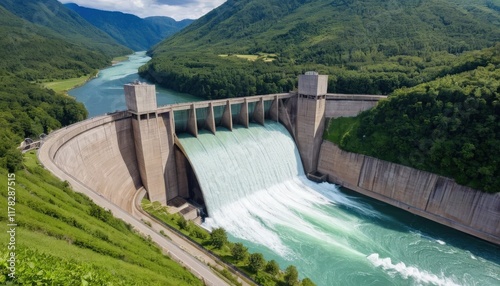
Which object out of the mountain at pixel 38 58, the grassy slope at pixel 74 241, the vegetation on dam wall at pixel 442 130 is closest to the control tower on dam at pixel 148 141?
the vegetation on dam wall at pixel 442 130

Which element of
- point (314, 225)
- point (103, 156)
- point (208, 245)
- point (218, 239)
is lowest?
point (314, 225)

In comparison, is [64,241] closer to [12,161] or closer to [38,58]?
[12,161]

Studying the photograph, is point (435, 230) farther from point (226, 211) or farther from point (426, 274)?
point (226, 211)

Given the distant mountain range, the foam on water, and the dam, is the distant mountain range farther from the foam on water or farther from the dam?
the foam on water

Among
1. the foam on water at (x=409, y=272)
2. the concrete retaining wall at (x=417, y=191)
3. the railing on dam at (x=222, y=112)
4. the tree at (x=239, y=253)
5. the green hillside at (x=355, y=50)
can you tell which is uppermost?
the green hillside at (x=355, y=50)

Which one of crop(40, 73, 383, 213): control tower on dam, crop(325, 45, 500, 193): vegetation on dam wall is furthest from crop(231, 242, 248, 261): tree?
crop(325, 45, 500, 193): vegetation on dam wall

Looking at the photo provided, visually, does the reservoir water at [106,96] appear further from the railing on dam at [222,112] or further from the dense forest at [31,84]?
the railing on dam at [222,112]

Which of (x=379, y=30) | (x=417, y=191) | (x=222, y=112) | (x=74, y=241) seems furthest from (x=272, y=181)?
(x=379, y=30)
